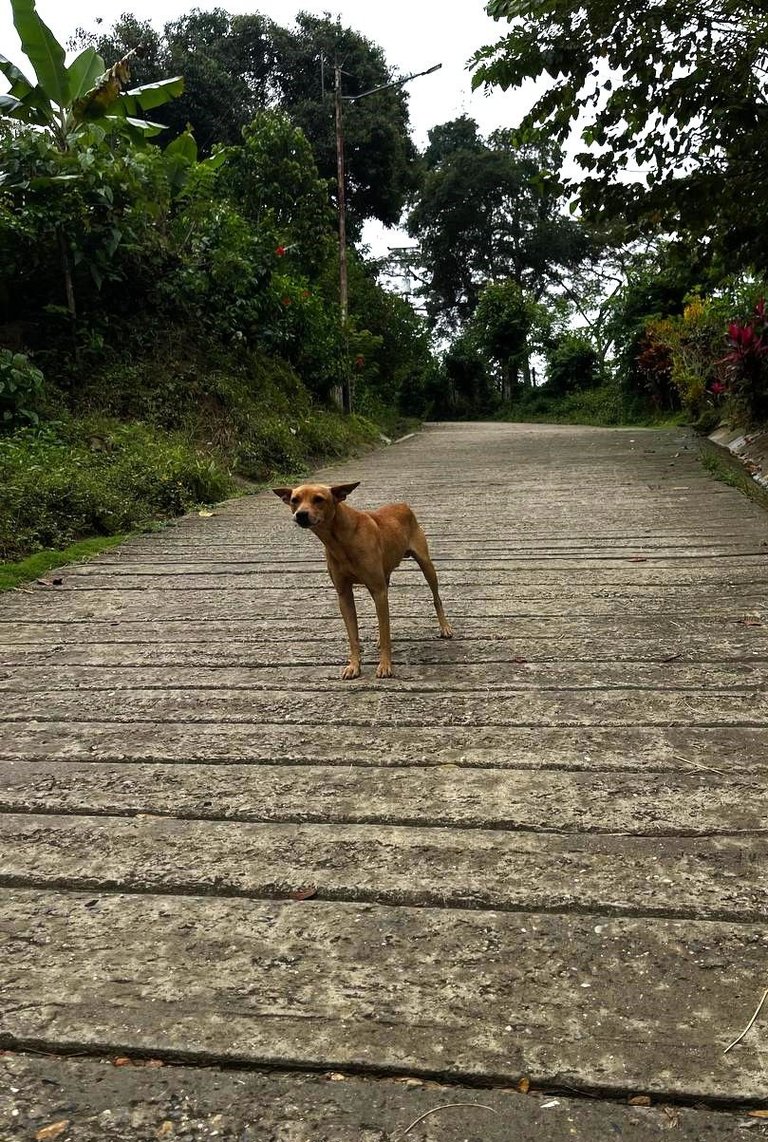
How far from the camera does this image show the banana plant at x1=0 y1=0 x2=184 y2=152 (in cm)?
997

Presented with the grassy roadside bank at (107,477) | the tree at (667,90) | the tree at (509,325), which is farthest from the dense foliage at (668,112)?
the tree at (509,325)

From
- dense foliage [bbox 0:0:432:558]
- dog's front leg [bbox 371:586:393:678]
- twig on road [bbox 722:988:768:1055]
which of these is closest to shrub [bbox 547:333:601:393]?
dense foliage [bbox 0:0:432:558]

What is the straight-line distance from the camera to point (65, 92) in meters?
10.4

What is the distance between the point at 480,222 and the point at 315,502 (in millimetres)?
36958

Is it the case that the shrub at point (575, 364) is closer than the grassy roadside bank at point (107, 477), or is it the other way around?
the grassy roadside bank at point (107, 477)

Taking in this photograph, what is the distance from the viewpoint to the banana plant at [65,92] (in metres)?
9.97

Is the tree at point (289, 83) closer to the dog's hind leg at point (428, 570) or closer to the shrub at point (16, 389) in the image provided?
the shrub at point (16, 389)

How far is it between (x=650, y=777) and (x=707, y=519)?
16.4 feet

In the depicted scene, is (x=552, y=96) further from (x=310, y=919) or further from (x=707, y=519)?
(x=310, y=919)

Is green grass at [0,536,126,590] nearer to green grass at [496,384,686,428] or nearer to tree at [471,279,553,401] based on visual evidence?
green grass at [496,384,686,428]

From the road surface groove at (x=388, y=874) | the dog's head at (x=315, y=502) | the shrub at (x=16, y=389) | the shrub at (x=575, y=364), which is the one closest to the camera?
the road surface groove at (x=388, y=874)

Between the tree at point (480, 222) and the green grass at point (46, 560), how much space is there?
33.4 m

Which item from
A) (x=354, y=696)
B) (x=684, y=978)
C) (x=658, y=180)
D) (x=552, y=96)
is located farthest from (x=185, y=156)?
(x=684, y=978)

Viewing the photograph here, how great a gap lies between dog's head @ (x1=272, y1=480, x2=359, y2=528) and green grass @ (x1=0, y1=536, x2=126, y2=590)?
2.69m
